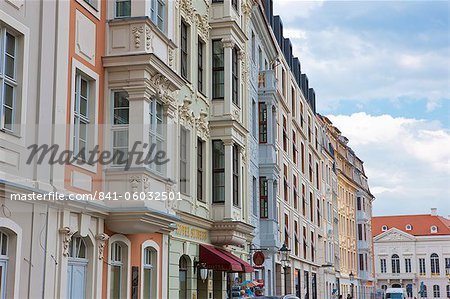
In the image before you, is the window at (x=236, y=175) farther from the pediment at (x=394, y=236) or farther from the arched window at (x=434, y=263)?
the arched window at (x=434, y=263)

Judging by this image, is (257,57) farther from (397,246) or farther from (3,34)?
(397,246)

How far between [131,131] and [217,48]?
976cm

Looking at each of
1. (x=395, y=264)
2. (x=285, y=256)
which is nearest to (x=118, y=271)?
(x=285, y=256)

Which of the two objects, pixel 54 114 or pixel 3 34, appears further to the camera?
pixel 54 114

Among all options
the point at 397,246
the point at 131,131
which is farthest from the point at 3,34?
the point at 397,246

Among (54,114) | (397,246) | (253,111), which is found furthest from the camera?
(397,246)

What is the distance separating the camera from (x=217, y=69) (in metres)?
25.7

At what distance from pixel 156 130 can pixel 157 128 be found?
0.79 ft

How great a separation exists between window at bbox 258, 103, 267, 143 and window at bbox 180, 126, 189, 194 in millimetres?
12401

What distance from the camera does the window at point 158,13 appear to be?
18.1m

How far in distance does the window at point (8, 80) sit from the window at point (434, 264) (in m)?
103

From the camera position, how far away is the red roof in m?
111

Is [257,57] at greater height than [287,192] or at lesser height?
greater

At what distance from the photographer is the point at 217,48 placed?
84.7ft
